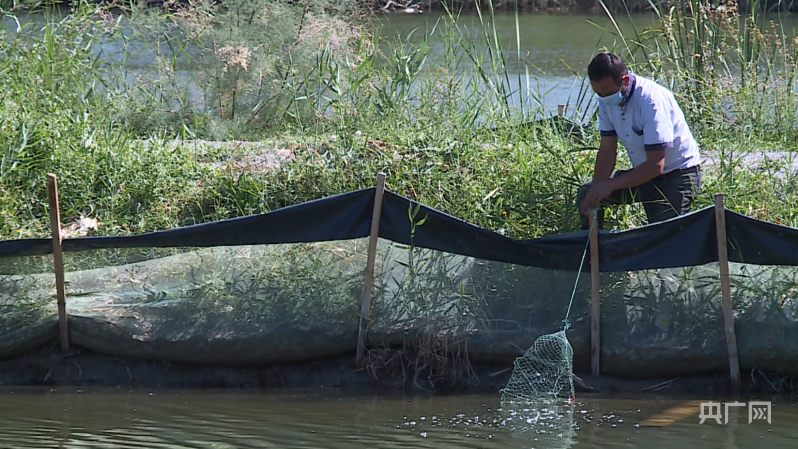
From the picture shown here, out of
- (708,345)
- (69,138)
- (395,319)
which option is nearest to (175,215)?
(69,138)

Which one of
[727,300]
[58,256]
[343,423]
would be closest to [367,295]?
[343,423]

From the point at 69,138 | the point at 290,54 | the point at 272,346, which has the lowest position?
the point at 272,346

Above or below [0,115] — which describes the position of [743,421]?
below

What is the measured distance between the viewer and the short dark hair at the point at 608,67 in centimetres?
479

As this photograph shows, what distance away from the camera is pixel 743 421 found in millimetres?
4500

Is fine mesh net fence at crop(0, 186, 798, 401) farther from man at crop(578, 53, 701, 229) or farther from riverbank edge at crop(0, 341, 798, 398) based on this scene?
man at crop(578, 53, 701, 229)

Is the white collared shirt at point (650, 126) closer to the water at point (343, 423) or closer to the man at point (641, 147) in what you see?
the man at point (641, 147)

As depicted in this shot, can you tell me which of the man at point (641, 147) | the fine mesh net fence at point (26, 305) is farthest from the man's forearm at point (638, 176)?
the fine mesh net fence at point (26, 305)

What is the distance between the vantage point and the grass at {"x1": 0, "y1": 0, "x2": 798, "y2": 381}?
5.19 m

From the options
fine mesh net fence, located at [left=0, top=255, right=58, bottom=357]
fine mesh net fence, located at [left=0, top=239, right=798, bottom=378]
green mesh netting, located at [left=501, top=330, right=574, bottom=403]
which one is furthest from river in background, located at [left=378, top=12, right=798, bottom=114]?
fine mesh net fence, located at [left=0, top=255, right=58, bottom=357]

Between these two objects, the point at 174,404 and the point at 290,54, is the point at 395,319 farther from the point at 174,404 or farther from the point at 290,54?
the point at 290,54

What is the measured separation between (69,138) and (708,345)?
5187 mm

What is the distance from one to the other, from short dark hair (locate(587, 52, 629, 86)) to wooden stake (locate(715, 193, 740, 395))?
0.94 meters

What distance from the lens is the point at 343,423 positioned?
451cm
